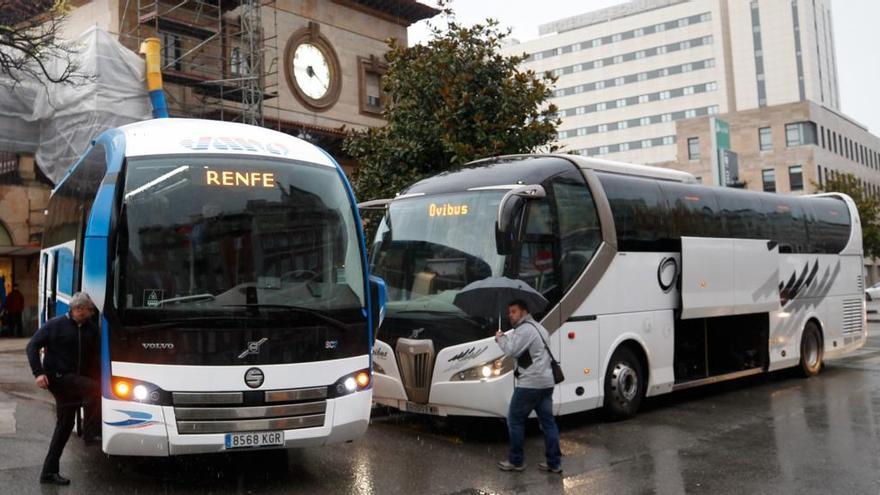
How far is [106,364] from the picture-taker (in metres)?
6.68

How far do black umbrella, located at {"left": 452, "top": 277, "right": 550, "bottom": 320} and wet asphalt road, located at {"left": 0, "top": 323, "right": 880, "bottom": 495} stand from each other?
1.63m

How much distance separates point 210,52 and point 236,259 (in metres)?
23.5

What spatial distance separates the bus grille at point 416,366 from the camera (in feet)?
30.5

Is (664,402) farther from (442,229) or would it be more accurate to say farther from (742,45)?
(742,45)

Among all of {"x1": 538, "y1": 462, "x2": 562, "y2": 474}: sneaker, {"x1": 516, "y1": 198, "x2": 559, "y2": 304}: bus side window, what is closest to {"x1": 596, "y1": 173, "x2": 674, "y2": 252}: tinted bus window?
{"x1": 516, "y1": 198, "x2": 559, "y2": 304}: bus side window

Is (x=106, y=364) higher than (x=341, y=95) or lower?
lower

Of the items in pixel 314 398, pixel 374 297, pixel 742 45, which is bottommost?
pixel 314 398

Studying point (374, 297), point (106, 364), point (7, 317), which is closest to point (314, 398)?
point (374, 297)

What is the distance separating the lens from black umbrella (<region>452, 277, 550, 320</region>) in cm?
783

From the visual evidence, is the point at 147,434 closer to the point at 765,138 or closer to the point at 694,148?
the point at 765,138

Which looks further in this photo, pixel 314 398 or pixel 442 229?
pixel 442 229

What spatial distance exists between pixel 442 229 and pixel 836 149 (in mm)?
73010

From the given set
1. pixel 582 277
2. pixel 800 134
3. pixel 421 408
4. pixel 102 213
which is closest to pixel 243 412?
pixel 102 213

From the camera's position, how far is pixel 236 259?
6.98 metres
